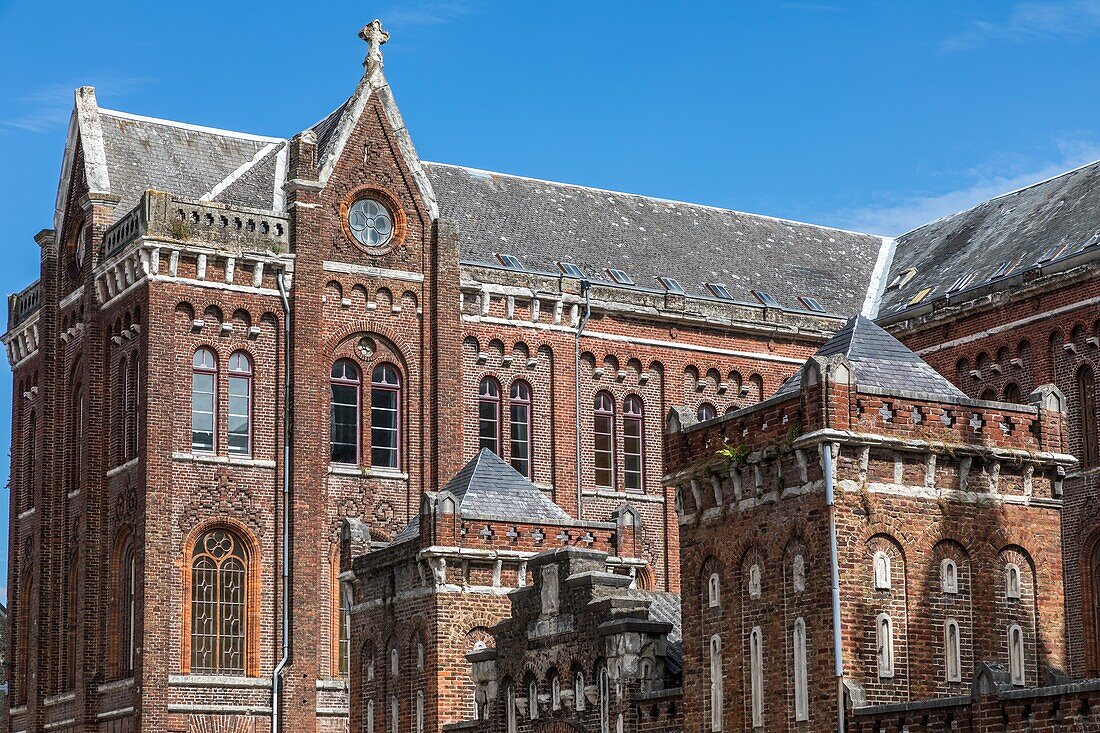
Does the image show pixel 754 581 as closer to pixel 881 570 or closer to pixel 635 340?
pixel 881 570

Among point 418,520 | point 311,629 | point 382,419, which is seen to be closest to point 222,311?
point 382,419

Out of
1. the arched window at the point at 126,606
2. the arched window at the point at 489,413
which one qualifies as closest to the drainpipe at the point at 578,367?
the arched window at the point at 489,413

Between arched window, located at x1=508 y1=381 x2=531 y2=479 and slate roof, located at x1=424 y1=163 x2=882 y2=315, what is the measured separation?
3744 mm

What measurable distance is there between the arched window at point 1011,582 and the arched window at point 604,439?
2431 centimetres

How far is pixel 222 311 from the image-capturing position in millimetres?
46688

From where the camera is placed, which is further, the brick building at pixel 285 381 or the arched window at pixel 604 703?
the brick building at pixel 285 381

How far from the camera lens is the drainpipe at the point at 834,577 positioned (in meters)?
25.9

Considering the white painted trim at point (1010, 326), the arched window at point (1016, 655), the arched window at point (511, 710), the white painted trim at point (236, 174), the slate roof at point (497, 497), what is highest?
the white painted trim at point (236, 174)

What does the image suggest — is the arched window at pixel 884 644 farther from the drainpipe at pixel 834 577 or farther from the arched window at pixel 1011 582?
the arched window at pixel 1011 582

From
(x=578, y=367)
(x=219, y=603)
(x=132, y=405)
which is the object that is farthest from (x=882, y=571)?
(x=578, y=367)

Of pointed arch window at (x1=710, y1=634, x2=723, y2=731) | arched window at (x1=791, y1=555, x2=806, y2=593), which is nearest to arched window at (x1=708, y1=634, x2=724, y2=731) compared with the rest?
pointed arch window at (x1=710, y1=634, x2=723, y2=731)

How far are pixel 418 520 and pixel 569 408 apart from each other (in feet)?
50.9

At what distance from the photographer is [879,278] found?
194ft

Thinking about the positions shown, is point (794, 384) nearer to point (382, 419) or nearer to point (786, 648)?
point (786, 648)
